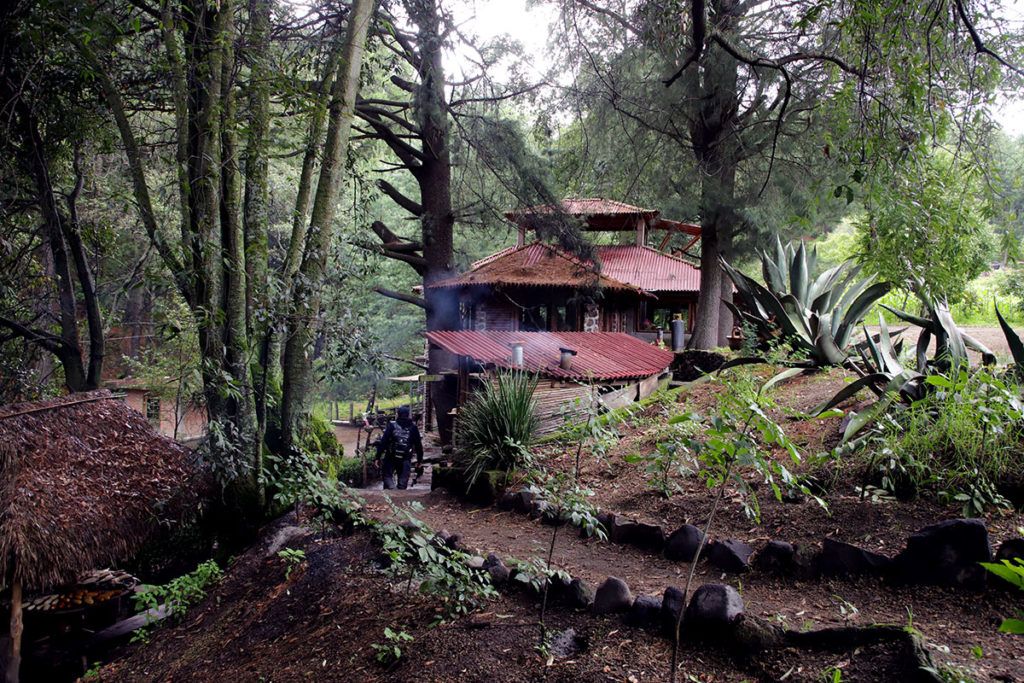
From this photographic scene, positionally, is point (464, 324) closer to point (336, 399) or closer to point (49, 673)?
point (49, 673)

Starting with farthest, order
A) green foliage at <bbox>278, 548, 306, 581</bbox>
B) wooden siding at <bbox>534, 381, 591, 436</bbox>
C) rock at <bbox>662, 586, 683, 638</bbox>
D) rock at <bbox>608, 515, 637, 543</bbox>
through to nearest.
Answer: wooden siding at <bbox>534, 381, 591, 436</bbox> → green foliage at <bbox>278, 548, 306, 581</bbox> → rock at <bbox>608, 515, 637, 543</bbox> → rock at <bbox>662, 586, 683, 638</bbox>

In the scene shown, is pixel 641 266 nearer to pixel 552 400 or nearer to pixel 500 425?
pixel 552 400

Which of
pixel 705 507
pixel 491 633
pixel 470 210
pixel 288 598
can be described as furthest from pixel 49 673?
pixel 470 210

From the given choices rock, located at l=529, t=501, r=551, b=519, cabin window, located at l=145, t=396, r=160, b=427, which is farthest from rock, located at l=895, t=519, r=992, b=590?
cabin window, located at l=145, t=396, r=160, b=427

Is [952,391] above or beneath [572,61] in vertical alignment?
beneath

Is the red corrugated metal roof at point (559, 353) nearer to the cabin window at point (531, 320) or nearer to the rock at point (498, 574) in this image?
the rock at point (498, 574)

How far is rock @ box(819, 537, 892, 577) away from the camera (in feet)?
10.6

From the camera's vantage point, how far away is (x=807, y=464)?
15.3 ft

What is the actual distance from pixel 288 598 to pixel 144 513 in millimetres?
2326

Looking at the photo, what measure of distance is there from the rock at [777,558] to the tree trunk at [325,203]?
15.0 feet

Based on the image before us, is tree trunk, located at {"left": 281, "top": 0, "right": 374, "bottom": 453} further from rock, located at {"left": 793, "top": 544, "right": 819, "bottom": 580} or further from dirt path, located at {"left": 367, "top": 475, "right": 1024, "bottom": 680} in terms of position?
rock, located at {"left": 793, "top": 544, "right": 819, "bottom": 580}

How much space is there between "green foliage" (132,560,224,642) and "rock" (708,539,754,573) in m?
4.86

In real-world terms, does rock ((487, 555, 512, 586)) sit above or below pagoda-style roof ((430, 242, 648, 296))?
below

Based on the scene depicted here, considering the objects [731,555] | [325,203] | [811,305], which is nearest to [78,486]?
[325,203]
